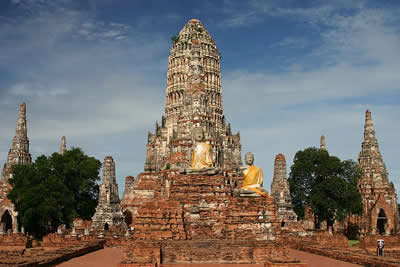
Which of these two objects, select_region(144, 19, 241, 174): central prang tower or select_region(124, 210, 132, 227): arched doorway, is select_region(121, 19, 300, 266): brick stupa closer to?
select_region(144, 19, 241, 174): central prang tower

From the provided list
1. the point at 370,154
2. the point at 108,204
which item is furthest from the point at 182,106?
the point at 370,154

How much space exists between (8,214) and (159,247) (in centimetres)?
3684

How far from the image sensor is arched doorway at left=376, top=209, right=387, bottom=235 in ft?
139

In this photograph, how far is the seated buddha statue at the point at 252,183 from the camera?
15.9 metres

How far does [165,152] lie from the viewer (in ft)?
188

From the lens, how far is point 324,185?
40906 mm

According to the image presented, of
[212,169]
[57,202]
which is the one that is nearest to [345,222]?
[57,202]

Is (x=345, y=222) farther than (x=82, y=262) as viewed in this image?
Yes

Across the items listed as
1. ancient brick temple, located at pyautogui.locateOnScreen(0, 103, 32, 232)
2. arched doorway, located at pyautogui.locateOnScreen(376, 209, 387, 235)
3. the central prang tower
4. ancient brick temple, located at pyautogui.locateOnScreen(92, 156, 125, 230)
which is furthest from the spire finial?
arched doorway, located at pyautogui.locateOnScreen(376, 209, 387, 235)

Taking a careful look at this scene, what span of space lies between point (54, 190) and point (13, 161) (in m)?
12.1

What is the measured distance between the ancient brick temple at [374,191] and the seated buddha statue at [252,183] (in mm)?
27857

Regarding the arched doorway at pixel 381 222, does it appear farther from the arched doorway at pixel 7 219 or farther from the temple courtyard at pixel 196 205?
the arched doorway at pixel 7 219

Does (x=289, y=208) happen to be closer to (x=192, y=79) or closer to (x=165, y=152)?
(x=192, y=79)

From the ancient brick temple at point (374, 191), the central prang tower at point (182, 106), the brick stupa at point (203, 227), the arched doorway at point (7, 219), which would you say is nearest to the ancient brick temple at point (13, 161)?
the arched doorway at point (7, 219)
